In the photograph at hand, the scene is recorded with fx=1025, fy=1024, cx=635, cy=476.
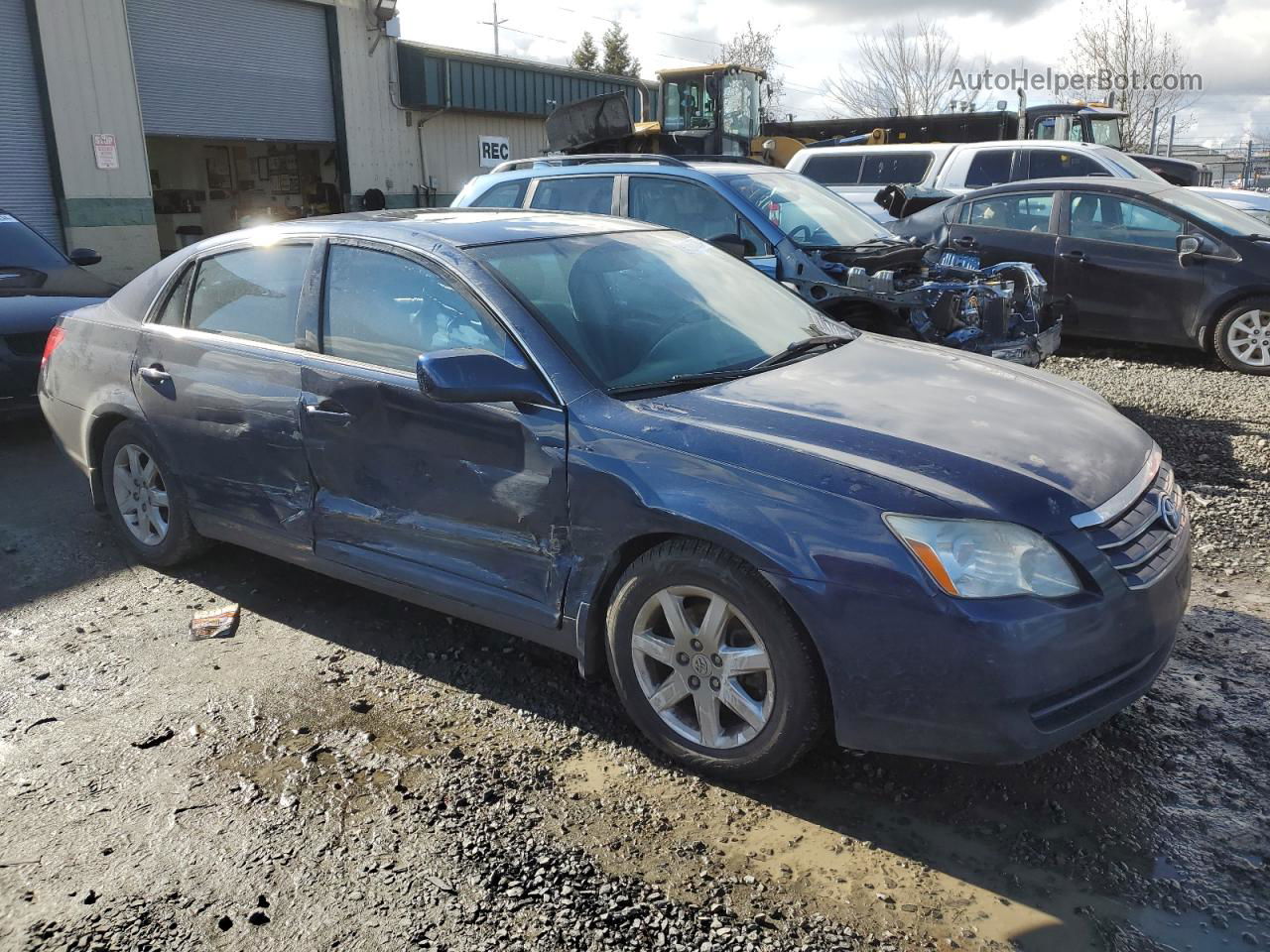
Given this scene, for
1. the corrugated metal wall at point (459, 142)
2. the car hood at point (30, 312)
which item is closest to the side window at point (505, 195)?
the car hood at point (30, 312)

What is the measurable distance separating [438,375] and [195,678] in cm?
160

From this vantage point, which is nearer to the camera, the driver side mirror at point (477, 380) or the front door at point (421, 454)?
the driver side mirror at point (477, 380)

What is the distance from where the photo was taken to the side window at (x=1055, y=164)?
479 inches

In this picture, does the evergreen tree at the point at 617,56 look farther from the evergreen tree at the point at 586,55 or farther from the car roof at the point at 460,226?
the car roof at the point at 460,226

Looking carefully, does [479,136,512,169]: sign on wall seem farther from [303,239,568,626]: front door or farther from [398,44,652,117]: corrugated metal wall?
[303,239,568,626]: front door

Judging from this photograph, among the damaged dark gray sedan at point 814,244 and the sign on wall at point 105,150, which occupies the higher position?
the sign on wall at point 105,150

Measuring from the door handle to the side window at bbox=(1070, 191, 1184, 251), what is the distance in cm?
776

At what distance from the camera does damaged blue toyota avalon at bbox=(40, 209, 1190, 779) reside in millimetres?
2635

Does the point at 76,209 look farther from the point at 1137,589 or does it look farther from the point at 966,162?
the point at 1137,589

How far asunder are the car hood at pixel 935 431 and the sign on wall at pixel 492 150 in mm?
20971

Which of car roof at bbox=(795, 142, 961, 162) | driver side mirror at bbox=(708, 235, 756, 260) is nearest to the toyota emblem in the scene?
driver side mirror at bbox=(708, 235, 756, 260)

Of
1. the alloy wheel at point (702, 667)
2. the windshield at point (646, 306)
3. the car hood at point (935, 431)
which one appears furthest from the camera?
the windshield at point (646, 306)

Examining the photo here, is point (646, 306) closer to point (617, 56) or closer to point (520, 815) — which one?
point (520, 815)

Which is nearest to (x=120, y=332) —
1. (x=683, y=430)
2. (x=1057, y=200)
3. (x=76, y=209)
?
(x=683, y=430)
